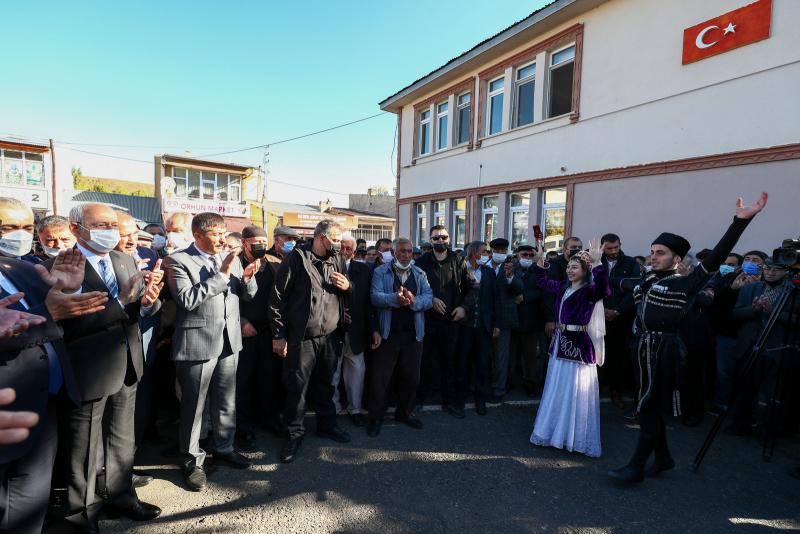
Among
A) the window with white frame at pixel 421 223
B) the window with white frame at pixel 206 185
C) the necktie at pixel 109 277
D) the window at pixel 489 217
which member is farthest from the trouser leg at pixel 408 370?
the window with white frame at pixel 206 185

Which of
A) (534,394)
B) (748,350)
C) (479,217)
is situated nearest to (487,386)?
(534,394)

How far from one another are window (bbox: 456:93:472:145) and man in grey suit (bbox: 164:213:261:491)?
12.0 metres

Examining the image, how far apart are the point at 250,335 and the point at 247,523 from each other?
1.61 m

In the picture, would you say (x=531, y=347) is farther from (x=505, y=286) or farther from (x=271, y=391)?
(x=271, y=391)

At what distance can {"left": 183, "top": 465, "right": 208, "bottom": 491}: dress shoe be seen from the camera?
10.7 ft

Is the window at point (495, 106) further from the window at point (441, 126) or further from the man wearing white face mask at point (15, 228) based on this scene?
the man wearing white face mask at point (15, 228)

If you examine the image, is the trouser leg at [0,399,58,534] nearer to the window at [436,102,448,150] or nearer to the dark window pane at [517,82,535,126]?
the dark window pane at [517,82,535,126]

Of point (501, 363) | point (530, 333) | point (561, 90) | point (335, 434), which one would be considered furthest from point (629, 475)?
point (561, 90)

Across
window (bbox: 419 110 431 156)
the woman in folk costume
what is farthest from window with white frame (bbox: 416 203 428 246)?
the woman in folk costume

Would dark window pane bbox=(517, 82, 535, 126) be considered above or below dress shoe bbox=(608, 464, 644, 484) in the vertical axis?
above

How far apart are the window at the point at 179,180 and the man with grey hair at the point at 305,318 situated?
111 ft

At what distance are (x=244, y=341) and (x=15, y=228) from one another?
1984 millimetres

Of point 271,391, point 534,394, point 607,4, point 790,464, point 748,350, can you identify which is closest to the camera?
point 790,464

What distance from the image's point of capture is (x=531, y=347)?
5809 mm
